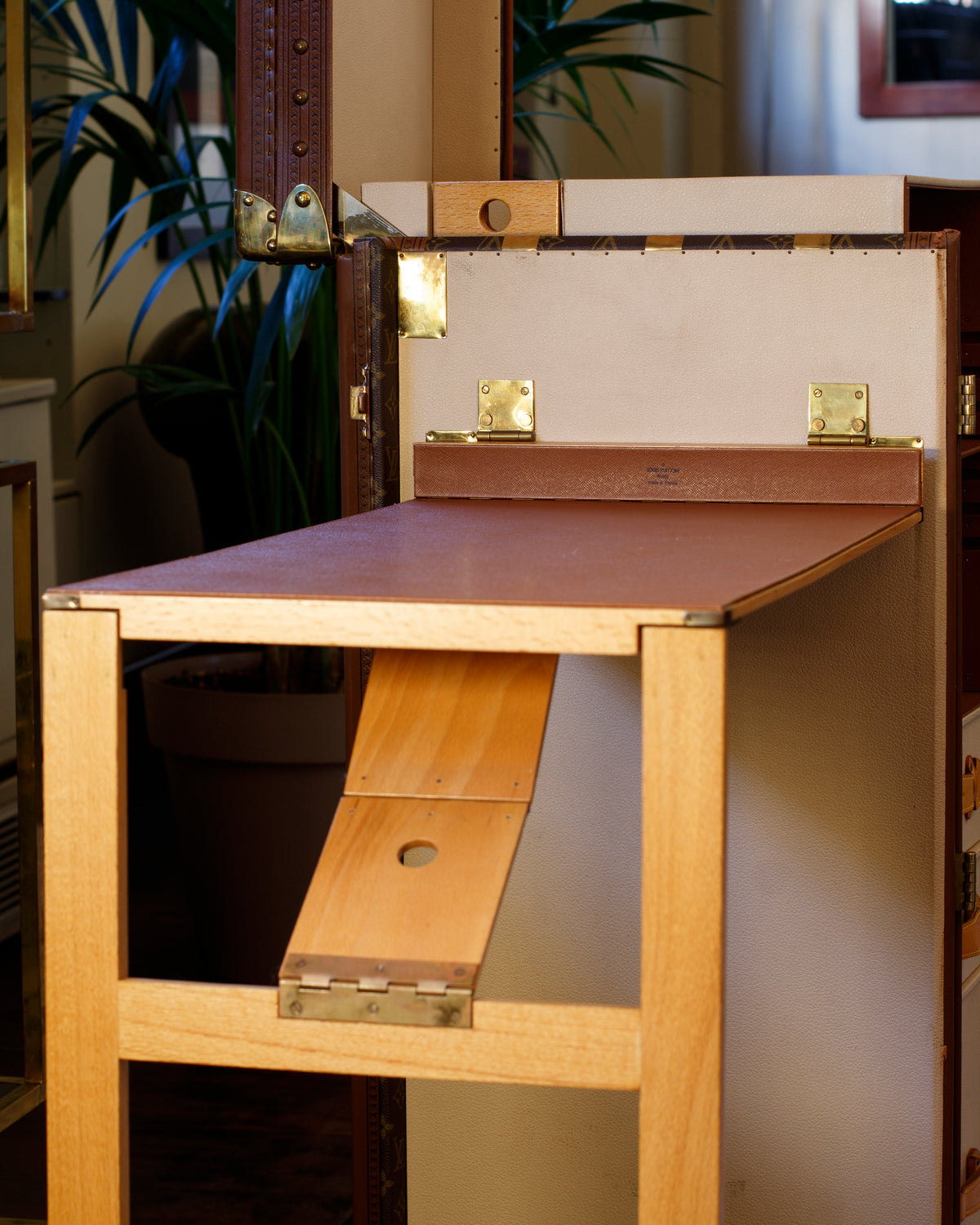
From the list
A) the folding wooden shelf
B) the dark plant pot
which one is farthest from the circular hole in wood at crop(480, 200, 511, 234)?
the dark plant pot

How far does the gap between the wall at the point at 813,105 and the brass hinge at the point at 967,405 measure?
2.52 meters

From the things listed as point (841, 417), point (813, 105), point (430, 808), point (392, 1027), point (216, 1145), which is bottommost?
point (216, 1145)

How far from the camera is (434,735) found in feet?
Result: 3.33

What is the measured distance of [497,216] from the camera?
1492 millimetres

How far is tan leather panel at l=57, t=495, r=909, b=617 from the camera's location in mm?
885

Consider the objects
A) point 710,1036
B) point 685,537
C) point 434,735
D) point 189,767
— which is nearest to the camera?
point 710,1036

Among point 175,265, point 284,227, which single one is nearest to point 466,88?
point 284,227

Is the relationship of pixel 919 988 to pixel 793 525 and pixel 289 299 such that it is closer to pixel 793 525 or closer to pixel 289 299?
pixel 793 525

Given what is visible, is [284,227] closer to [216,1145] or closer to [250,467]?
[250,467]

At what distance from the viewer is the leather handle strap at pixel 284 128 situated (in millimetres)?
1373

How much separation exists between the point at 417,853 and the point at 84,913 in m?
0.25

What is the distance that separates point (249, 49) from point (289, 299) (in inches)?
29.7

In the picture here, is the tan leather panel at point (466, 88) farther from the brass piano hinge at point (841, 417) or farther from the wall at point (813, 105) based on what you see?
the wall at point (813, 105)

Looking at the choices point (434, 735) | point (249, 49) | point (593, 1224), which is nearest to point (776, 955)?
point (593, 1224)
